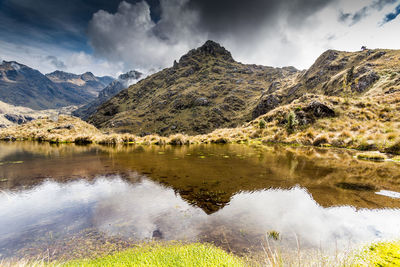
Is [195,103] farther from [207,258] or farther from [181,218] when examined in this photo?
[207,258]

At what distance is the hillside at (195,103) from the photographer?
114 meters

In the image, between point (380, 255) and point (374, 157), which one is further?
point (374, 157)

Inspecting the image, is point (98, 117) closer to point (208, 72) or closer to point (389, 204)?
point (208, 72)

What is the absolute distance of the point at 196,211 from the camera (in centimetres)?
696

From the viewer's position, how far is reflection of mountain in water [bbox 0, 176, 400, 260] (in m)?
5.34

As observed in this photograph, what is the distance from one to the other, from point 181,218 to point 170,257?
2503mm

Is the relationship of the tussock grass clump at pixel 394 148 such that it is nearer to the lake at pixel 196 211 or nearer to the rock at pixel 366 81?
the lake at pixel 196 211

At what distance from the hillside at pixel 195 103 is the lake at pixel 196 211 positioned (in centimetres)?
9384

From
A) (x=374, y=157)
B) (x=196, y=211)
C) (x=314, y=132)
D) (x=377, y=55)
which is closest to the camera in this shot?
(x=196, y=211)

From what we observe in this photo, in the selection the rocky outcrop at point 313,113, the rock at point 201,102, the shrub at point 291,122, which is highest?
the rock at point 201,102

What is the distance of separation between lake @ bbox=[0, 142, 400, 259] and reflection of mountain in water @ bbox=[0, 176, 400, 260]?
0.11ft

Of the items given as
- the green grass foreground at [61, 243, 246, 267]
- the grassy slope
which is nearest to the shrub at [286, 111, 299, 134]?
the grassy slope

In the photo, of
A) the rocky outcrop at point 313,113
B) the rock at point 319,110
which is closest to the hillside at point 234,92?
the rock at point 319,110

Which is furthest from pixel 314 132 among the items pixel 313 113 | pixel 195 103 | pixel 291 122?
pixel 195 103
